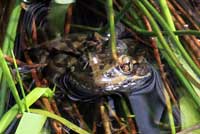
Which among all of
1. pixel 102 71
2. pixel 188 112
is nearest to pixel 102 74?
→ pixel 102 71

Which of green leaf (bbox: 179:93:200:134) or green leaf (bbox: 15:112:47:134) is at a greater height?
green leaf (bbox: 15:112:47:134)

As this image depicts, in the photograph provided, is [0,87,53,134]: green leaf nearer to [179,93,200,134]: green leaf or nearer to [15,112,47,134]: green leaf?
[15,112,47,134]: green leaf

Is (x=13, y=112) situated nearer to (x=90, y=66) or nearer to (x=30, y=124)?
(x=30, y=124)

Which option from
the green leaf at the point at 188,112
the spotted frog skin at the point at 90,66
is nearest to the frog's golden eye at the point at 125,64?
the spotted frog skin at the point at 90,66

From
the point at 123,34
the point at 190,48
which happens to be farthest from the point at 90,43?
the point at 190,48

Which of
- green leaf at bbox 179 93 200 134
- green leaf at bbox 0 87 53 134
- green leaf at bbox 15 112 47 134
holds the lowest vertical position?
green leaf at bbox 179 93 200 134

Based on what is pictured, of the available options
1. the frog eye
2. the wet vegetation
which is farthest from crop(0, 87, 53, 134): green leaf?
the frog eye

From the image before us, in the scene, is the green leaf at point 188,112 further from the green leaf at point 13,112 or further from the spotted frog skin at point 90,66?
the green leaf at point 13,112
